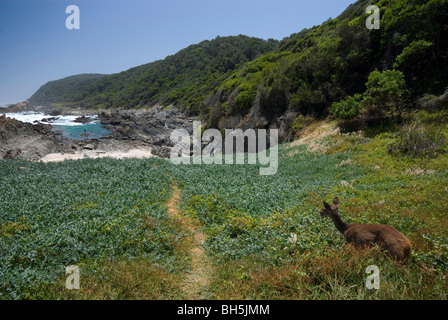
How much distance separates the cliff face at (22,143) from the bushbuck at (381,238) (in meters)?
42.0

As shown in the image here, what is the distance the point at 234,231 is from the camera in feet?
27.2

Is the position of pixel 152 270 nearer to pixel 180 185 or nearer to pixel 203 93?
pixel 180 185

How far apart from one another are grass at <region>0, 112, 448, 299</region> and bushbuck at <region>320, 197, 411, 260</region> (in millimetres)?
222

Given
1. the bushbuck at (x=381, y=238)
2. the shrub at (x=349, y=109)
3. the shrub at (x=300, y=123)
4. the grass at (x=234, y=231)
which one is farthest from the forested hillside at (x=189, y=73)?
the bushbuck at (x=381, y=238)

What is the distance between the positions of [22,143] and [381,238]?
50.2 metres

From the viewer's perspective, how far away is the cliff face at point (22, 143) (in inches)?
1394

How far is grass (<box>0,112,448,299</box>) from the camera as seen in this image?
16.0 ft

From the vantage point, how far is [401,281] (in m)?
4.40

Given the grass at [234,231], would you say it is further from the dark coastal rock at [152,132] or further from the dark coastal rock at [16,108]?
the dark coastal rock at [16,108]

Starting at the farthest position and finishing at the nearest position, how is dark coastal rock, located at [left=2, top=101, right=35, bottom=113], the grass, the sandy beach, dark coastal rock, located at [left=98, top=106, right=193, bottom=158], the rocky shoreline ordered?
dark coastal rock, located at [left=2, top=101, right=35, bottom=113] → dark coastal rock, located at [left=98, top=106, right=193, bottom=158] → the rocky shoreline → the sandy beach → the grass

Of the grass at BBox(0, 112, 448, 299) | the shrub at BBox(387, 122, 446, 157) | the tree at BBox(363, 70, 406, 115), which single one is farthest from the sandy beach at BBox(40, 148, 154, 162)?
the shrub at BBox(387, 122, 446, 157)

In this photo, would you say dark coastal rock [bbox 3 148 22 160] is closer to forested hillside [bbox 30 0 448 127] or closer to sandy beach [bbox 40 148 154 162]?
sandy beach [bbox 40 148 154 162]

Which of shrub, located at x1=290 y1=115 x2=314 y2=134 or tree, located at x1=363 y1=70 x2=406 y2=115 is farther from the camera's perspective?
shrub, located at x1=290 y1=115 x2=314 y2=134
